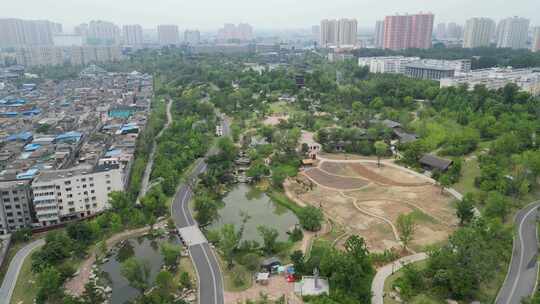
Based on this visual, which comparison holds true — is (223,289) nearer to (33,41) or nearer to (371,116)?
(371,116)

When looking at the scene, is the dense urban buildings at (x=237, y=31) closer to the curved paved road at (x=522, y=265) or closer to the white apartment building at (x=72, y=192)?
the white apartment building at (x=72, y=192)

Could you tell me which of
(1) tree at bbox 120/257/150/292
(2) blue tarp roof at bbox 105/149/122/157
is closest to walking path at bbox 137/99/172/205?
(2) blue tarp roof at bbox 105/149/122/157

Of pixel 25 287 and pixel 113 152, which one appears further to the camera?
pixel 113 152

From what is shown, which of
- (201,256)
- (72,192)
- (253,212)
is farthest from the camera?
(253,212)

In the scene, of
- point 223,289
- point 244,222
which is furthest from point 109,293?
point 244,222

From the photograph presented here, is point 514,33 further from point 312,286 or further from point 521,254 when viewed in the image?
point 312,286

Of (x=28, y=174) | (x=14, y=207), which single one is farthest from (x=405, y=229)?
(x=28, y=174)

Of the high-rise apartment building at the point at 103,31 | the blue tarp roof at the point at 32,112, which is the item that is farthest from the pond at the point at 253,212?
the high-rise apartment building at the point at 103,31
